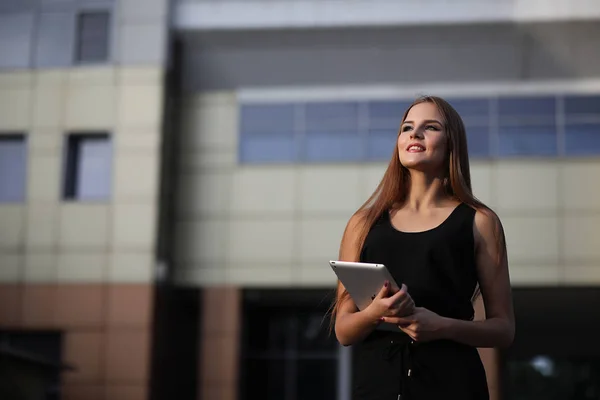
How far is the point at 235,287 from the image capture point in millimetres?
19312

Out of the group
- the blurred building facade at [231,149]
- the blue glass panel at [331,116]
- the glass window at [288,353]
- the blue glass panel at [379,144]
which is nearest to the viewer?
the blurred building facade at [231,149]

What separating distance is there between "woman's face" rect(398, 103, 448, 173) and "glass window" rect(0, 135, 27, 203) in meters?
17.0

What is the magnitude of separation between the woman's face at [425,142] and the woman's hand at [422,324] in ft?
1.62

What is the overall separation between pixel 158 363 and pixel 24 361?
9.77 feet

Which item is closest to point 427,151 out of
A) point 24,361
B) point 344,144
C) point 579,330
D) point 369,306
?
point 369,306

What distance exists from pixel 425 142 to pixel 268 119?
16.4 meters

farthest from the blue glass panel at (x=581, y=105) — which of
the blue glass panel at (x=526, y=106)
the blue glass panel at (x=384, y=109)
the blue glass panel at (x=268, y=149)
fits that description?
the blue glass panel at (x=268, y=149)

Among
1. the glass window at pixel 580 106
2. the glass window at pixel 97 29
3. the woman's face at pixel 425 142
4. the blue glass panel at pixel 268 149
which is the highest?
the glass window at pixel 97 29

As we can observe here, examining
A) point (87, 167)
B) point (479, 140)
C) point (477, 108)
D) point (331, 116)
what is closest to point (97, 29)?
point (87, 167)

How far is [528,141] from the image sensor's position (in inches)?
741

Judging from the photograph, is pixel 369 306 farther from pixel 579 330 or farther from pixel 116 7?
pixel 579 330

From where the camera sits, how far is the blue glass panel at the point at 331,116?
1908 centimetres

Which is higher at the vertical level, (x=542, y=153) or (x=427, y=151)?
(x=542, y=153)

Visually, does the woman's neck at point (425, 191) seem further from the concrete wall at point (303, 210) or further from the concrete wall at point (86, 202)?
the concrete wall at point (86, 202)
